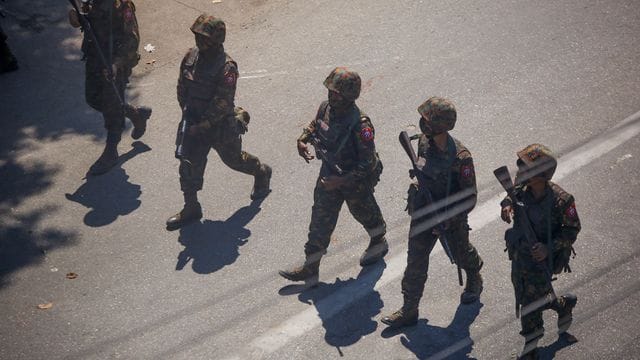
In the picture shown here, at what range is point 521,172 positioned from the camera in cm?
561

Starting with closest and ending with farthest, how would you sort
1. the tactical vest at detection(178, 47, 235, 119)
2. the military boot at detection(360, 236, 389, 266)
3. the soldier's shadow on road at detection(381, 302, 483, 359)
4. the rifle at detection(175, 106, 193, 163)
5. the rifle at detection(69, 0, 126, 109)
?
1. the soldier's shadow on road at detection(381, 302, 483, 359)
2. the military boot at detection(360, 236, 389, 266)
3. the tactical vest at detection(178, 47, 235, 119)
4. the rifle at detection(175, 106, 193, 163)
5. the rifle at detection(69, 0, 126, 109)

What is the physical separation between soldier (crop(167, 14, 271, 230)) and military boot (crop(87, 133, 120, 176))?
1.37m

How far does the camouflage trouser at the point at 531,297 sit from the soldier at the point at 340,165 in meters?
1.60

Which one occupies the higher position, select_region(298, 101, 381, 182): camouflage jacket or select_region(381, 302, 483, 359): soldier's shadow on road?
select_region(298, 101, 381, 182): camouflage jacket

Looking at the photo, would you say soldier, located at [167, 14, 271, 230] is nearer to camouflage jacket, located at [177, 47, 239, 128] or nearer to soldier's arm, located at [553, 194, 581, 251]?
camouflage jacket, located at [177, 47, 239, 128]

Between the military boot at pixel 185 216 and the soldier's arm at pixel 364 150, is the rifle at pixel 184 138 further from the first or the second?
the soldier's arm at pixel 364 150

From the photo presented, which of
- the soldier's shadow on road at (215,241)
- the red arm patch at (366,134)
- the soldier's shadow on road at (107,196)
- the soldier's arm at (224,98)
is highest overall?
the red arm patch at (366,134)

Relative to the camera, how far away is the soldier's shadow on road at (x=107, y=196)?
322 inches

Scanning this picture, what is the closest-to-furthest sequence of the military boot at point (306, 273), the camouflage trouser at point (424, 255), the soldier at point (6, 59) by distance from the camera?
1. the camouflage trouser at point (424, 255)
2. the military boot at point (306, 273)
3. the soldier at point (6, 59)

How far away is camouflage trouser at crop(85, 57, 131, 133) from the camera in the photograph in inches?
336

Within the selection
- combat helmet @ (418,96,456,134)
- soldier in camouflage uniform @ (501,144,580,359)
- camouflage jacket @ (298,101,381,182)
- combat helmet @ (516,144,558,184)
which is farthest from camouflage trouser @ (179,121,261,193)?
combat helmet @ (516,144,558,184)

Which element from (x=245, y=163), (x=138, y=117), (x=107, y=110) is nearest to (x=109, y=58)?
(x=107, y=110)

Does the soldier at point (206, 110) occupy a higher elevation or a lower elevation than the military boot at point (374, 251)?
higher

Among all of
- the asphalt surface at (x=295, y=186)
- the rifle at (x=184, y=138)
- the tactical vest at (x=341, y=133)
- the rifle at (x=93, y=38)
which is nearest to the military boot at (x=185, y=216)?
the asphalt surface at (x=295, y=186)
